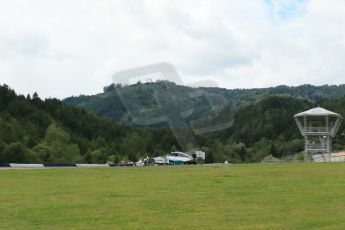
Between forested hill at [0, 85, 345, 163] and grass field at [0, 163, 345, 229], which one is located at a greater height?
forested hill at [0, 85, 345, 163]

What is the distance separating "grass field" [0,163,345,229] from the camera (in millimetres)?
19141

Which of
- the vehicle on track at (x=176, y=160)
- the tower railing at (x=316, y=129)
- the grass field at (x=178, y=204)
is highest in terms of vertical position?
the tower railing at (x=316, y=129)

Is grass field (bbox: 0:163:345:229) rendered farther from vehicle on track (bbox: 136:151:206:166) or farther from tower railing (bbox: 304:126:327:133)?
tower railing (bbox: 304:126:327:133)

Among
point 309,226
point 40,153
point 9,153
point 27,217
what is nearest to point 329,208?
point 309,226

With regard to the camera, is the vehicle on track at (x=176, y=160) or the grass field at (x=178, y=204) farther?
the vehicle on track at (x=176, y=160)

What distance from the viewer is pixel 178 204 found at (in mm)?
24250

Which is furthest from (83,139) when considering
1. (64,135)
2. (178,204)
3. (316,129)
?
(178,204)

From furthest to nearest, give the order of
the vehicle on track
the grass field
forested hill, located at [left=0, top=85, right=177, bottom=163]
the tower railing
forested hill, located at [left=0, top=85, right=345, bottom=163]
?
1. forested hill, located at [left=0, top=85, right=345, bottom=163]
2. forested hill, located at [left=0, top=85, right=177, bottom=163]
3. the tower railing
4. the vehicle on track
5. the grass field

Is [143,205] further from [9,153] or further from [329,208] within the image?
[9,153]

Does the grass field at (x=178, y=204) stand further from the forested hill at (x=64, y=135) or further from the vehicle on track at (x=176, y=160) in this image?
the forested hill at (x=64, y=135)

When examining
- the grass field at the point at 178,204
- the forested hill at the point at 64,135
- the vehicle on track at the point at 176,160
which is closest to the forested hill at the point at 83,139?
the forested hill at the point at 64,135

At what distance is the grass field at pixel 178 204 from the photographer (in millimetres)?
19141

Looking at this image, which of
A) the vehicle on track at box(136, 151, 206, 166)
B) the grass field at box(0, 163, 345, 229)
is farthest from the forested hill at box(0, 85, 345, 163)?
the grass field at box(0, 163, 345, 229)

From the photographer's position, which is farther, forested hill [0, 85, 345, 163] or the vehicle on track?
forested hill [0, 85, 345, 163]
